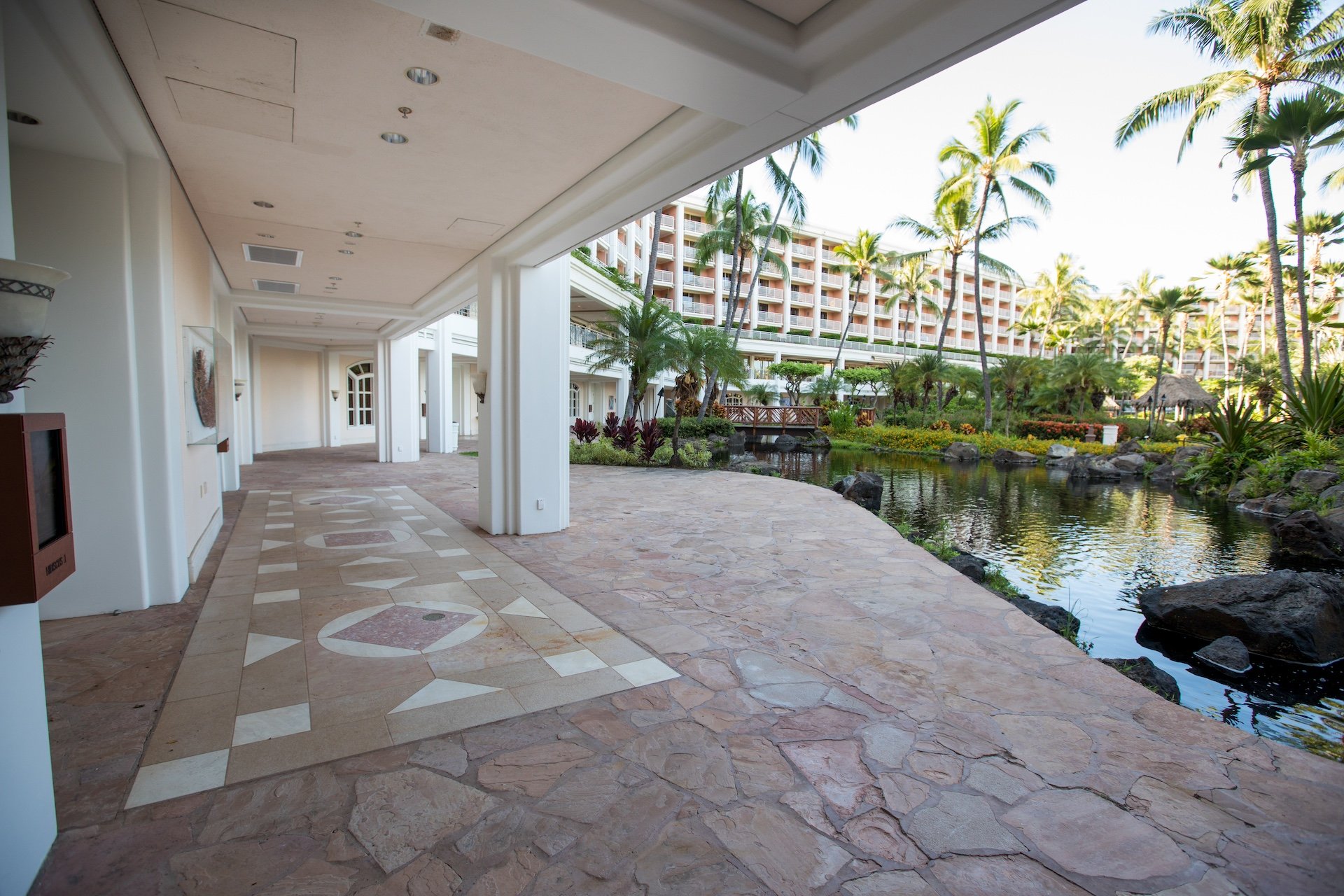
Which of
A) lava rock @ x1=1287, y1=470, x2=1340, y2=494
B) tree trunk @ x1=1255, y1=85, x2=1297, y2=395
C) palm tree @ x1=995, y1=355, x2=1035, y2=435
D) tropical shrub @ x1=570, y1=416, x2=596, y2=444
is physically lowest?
lava rock @ x1=1287, y1=470, x2=1340, y2=494

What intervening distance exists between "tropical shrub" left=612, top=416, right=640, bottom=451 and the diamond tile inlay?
11.1m

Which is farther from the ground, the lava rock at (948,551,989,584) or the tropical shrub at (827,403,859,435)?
the tropical shrub at (827,403,859,435)

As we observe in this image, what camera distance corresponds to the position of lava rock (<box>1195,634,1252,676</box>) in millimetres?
4441

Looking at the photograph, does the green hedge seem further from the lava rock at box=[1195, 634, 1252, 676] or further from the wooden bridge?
the lava rock at box=[1195, 634, 1252, 676]

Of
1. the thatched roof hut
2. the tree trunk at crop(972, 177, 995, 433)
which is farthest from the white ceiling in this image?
the thatched roof hut

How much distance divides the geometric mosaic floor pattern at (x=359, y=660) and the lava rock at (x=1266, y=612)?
448 cm

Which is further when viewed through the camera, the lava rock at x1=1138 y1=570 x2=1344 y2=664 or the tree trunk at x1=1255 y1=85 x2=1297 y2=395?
the tree trunk at x1=1255 y1=85 x2=1297 y2=395

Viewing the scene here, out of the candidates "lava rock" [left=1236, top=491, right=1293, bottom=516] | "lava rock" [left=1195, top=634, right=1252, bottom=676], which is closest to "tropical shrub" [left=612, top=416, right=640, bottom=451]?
"lava rock" [left=1236, top=491, right=1293, bottom=516]

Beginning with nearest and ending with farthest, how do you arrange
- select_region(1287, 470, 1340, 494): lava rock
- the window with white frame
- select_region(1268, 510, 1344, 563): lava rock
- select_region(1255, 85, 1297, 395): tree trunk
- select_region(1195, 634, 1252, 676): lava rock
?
select_region(1195, 634, 1252, 676): lava rock, select_region(1268, 510, 1344, 563): lava rock, select_region(1287, 470, 1340, 494): lava rock, select_region(1255, 85, 1297, 395): tree trunk, the window with white frame

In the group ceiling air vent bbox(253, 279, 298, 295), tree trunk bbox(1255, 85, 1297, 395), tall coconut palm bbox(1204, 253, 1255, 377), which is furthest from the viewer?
tall coconut palm bbox(1204, 253, 1255, 377)

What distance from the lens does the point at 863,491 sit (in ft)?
36.1

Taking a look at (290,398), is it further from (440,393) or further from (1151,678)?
(1151,678)

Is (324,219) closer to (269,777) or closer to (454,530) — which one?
(454,530)

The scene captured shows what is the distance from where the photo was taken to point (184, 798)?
7.48ft
